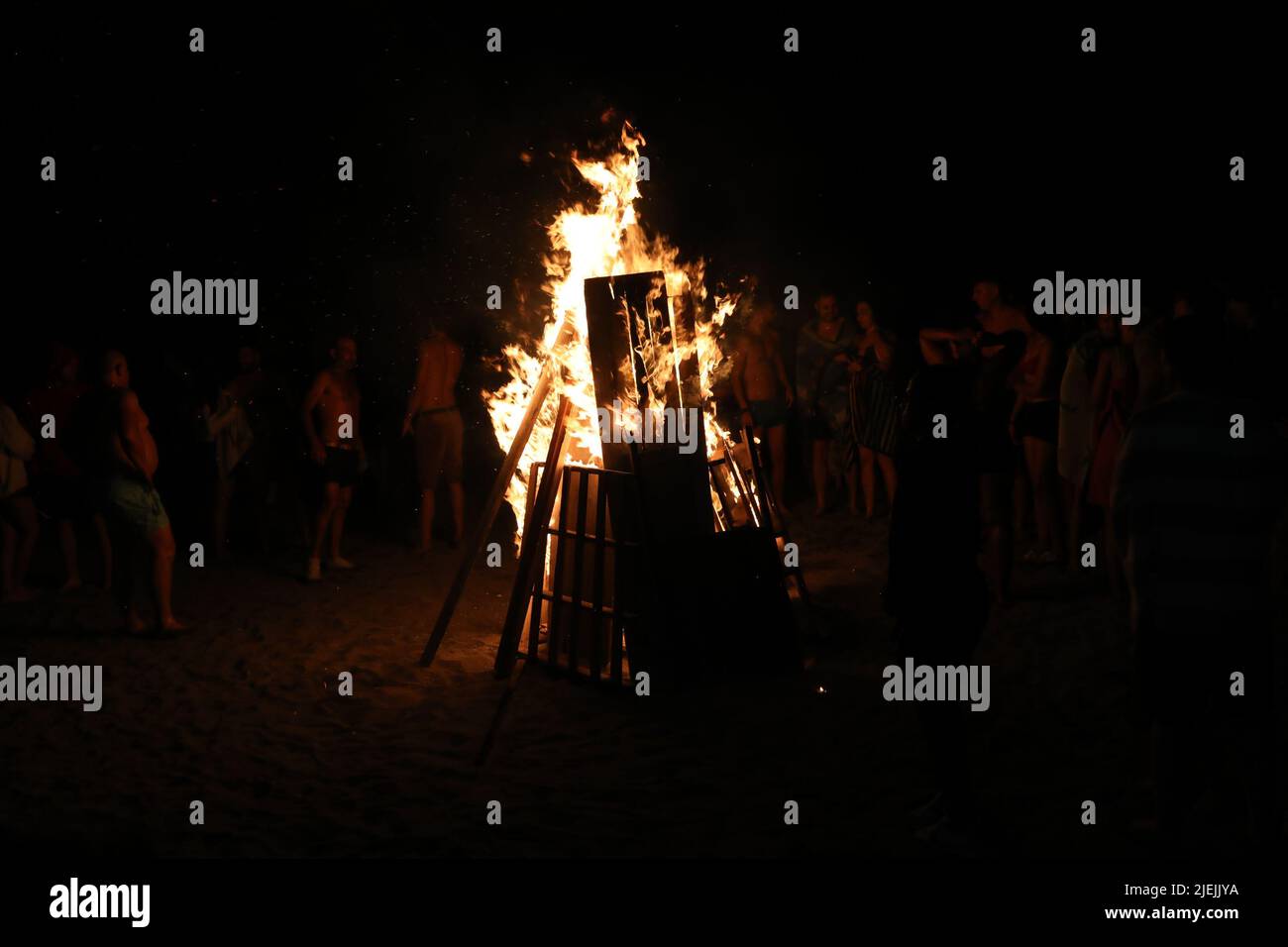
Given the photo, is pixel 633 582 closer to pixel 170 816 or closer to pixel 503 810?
pixel 503 810

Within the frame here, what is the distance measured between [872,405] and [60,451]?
7223 mm

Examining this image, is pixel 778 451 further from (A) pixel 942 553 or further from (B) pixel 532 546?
(A) pixel 942 553

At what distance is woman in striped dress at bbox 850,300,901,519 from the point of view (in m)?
10.5

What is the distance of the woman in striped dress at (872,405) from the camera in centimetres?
1047

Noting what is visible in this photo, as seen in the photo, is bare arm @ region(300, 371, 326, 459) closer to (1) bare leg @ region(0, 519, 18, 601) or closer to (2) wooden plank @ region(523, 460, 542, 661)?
(1) bare leg @ region(0, 519, 18, 601)

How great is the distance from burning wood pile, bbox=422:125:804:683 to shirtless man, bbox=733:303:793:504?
426 centimetres

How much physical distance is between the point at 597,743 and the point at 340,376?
5.03 metres

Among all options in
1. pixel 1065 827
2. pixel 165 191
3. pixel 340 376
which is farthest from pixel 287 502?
pixel 1065 827

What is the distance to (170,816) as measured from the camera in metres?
5.10

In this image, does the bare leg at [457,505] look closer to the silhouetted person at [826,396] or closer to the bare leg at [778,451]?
the bare leg at [778,451]

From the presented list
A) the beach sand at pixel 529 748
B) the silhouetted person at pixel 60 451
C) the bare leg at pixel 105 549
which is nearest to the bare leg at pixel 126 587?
the beach sand at pixel 529 748

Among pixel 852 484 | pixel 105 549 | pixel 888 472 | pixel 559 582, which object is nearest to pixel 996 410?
pixel 559 582

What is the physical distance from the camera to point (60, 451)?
30.3 ft

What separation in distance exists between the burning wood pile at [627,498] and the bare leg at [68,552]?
158 inches
